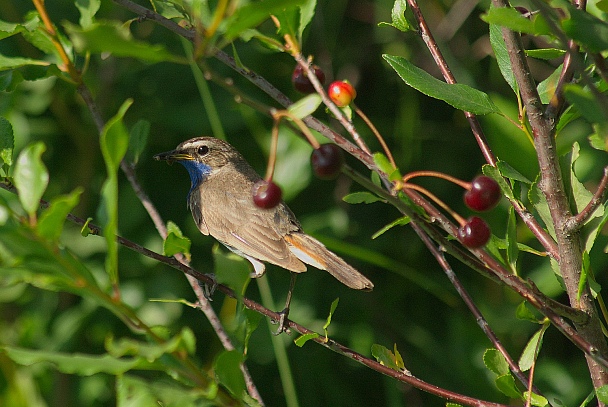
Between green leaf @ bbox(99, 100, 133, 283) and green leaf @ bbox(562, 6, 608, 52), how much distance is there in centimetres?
89

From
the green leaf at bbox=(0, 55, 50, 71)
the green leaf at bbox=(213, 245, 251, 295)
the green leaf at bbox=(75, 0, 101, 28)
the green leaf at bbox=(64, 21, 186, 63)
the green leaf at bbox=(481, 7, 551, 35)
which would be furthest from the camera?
the green leaf at bbox=(75, 0, 101, 28)

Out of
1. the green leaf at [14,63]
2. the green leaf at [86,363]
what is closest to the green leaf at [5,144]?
the green leaf at [14,63]

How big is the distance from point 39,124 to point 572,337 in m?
3.64

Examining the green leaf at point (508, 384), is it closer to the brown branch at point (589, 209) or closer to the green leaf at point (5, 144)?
the brown branch at point (589, 209)

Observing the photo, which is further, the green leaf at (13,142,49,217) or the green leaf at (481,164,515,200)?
the green leaf at (481,164,515,200)

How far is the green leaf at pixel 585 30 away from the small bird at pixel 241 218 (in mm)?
1605

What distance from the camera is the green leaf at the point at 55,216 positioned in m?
1.46

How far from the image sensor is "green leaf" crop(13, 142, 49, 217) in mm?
1527

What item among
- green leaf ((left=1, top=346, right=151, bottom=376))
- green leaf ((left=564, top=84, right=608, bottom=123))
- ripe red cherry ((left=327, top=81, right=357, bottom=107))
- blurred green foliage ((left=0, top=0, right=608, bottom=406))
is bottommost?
blurred green foliage ((left=0, top=0, right=608, bottom=406))

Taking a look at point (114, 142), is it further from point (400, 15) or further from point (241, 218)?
point (241, 218)

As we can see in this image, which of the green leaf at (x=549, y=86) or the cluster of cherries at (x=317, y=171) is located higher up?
the green leaf at (x=549, y=86)

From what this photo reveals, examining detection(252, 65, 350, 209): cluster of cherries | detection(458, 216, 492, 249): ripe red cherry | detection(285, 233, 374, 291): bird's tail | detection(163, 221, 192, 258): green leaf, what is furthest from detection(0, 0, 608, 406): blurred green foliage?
detection(252, 65, 350, 209): cluster of cherries

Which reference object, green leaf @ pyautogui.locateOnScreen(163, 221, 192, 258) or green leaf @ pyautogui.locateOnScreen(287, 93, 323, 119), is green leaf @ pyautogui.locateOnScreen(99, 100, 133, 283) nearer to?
green leaf @ pyautogui.locateOnScreen(287, 93, 323, 119)

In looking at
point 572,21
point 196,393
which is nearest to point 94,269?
point 196,393
